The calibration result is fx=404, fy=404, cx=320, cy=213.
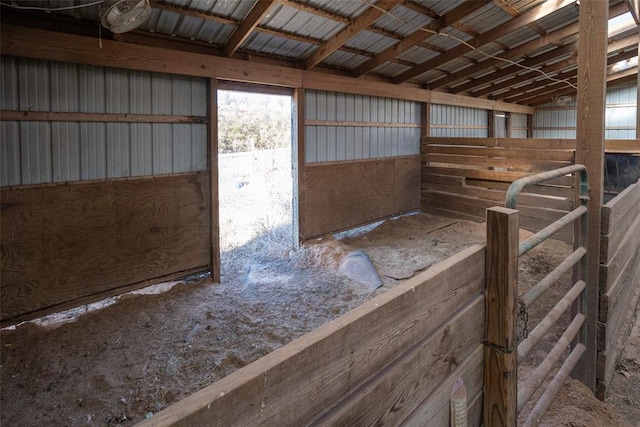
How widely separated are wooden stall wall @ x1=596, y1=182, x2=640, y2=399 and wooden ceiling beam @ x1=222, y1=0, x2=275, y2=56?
3268 millimetres

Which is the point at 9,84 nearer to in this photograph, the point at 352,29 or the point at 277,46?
the point at 277,46

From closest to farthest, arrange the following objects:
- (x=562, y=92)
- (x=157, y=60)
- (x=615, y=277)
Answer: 1. (x=615, y=277)
2. (x=157, y=60)
3. (x=562, y=92)

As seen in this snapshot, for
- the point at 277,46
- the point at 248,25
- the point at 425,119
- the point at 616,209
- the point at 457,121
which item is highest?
the point at 277,46

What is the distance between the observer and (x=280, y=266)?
5281 mm

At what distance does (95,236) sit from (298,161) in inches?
109

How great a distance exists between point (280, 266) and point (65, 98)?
2.97 metres

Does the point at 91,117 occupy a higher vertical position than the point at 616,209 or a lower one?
higher

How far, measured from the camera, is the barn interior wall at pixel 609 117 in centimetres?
1159

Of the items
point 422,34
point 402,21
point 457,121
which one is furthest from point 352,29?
point 457,121

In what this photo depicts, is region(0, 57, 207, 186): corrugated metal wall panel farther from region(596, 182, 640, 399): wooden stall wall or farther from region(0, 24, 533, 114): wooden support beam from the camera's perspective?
region(596, 182, 640, 399): wooden stall wall

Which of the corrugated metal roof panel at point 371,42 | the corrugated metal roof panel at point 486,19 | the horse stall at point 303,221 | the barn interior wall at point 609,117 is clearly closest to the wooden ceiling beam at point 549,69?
the horse stall at point 303,221

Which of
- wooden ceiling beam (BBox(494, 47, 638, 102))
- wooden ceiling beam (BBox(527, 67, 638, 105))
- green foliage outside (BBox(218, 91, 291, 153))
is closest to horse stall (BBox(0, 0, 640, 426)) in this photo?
wooden ceiling beam (BBox(494, 47, 638, 102))

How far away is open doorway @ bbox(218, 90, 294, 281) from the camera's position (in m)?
5.86

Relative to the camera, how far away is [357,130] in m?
6.66
